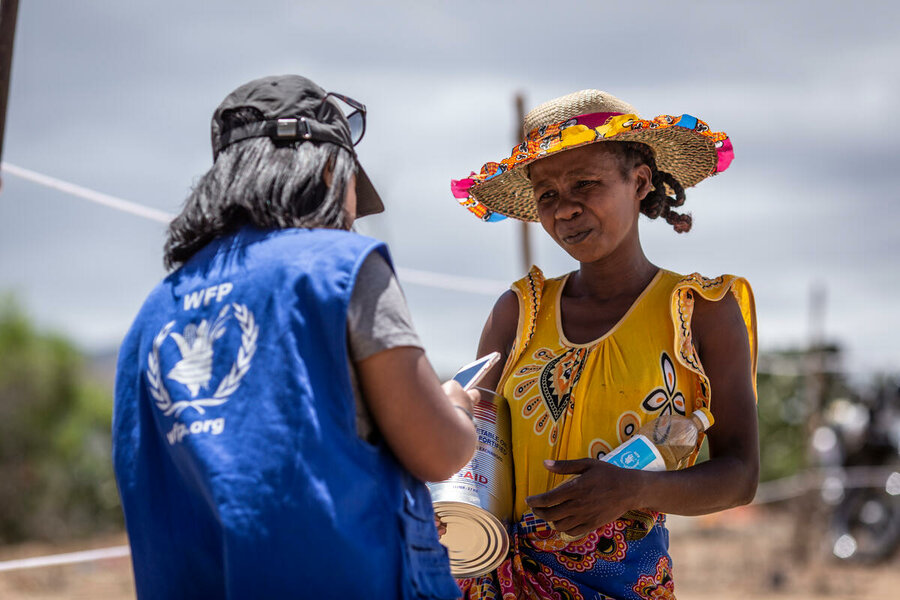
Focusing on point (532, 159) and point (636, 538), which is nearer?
point (636, 538)

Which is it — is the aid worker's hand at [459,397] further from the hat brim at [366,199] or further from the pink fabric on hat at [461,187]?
the pink fabric on hat at [461,187]

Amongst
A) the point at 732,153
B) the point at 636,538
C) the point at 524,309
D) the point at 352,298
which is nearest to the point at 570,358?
the point at 524,309

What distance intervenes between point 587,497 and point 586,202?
0.76 meters

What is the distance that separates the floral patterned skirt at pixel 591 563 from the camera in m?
2.25

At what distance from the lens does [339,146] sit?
1849 millimetres

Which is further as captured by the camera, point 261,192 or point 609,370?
point 609,370

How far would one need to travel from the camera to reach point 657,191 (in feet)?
8.72

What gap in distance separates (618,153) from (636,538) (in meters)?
0.95

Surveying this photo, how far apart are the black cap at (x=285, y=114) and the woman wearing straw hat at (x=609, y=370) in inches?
28.3

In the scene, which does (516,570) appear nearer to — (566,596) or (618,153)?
(566,596)

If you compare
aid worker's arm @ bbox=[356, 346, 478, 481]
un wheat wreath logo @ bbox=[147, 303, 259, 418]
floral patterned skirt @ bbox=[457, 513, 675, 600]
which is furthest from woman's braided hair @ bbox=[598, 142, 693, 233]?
un wheat wreath logo @ bbox=[147, 303, 259, 418]

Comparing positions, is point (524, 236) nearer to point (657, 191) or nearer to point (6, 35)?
point (657, 191)

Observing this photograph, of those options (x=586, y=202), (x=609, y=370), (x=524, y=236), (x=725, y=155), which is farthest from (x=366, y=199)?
(x=524, y=236)

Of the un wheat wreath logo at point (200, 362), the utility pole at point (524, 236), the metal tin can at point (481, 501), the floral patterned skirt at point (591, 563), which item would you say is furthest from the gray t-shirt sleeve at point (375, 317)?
the utility pole at point (524, 236)
